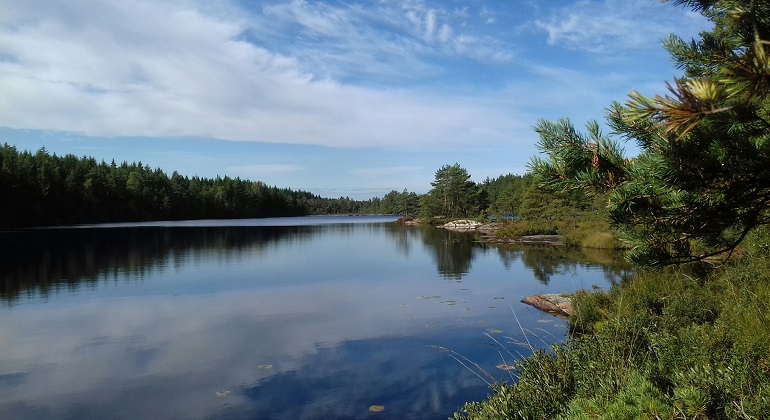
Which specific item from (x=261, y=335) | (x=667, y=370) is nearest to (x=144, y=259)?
(x=261, y=335)

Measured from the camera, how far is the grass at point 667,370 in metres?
2.68

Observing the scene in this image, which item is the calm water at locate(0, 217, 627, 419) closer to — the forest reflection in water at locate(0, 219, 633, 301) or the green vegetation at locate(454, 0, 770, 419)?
the forest reflection in water at locate(0, 219, 633, 301)

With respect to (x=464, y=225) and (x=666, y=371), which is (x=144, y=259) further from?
(x=464, y=225)

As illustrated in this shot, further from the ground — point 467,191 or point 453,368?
point 467,191

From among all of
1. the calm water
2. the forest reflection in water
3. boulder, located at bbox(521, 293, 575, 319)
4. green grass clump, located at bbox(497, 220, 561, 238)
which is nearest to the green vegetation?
the calm water

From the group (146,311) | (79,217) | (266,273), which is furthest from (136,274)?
(79,217)

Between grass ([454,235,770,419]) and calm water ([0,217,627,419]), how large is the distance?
4.53 ft

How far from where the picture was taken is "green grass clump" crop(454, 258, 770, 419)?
2674mm

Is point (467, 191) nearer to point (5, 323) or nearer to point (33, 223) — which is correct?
point (33, 223)

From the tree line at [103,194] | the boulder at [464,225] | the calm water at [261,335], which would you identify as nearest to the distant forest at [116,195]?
the tree line at [103,194]

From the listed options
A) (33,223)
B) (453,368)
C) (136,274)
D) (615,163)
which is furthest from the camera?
(33,223)

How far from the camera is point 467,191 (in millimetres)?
82062

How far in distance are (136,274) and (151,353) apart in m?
13.7

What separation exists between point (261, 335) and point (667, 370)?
10.5 metres
